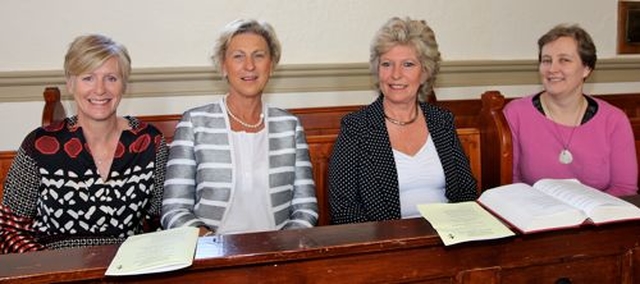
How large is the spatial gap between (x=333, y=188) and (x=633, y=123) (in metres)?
1.45

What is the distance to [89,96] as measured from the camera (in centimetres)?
179

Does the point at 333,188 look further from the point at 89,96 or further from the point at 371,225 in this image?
the point at 89,96

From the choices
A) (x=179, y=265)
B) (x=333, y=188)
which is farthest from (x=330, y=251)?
(x=333, y=188)

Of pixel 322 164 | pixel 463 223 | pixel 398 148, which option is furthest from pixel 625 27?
pixel 463 223

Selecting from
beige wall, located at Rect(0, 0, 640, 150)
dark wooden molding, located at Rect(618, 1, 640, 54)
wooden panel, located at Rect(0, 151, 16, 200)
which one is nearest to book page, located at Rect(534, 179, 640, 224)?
wooden panel, located at Rect(0, 151, 16, 200)

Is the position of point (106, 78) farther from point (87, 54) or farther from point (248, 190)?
point (248, 190)

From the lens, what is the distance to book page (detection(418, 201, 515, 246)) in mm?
1183

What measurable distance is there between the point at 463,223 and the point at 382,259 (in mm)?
207

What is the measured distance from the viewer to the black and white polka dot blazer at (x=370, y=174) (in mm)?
1911

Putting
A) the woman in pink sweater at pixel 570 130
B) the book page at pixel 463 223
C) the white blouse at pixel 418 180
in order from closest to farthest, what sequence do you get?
the book page at pixel 463 223 < the white blouse at pixel 418 180 < the woman in pink sweater at pixel 570 130

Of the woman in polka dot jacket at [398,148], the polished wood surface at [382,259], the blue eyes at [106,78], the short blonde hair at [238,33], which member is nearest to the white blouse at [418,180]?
the woman in polka dot jacket at [398,148]

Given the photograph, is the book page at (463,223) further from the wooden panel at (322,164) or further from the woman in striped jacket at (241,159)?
the wooden panel at (322,164)

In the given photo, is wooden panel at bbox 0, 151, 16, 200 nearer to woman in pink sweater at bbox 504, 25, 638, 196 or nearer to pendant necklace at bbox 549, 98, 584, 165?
woman in pink sweater at bbox 504, 25, 638, 196

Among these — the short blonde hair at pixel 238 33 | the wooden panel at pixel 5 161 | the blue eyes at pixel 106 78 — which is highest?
the short blonde hair at pixel 238 33
